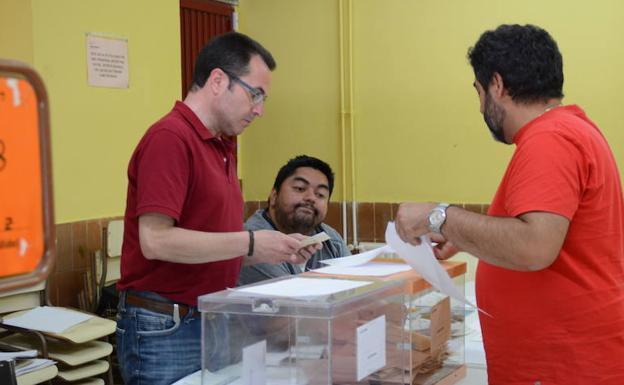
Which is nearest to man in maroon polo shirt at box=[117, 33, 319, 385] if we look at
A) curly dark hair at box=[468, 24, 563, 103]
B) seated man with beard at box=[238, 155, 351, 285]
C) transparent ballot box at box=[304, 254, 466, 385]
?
transparent ballot box at box=[304, 254, 466, 385]

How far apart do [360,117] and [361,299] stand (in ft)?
11.6

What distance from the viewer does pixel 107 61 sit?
400 cm

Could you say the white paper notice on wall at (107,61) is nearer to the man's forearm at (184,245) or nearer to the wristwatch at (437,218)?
the man's forearm at (184,245)

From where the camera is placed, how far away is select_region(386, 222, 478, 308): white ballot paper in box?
1.70 metres

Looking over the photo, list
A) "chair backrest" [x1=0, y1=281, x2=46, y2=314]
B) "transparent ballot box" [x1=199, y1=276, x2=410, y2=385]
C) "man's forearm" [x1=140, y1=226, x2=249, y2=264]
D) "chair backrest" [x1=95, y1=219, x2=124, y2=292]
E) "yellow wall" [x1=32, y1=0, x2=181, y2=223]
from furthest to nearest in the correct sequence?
"chair backrest" [x1=95, y1=219, x2=124, y2=292] < "yellow wall" [x1=32, y1=0, x2=181, y2=223] < "chair backrest" [x1=0, y1=281, x2=46, y2=314] < "man's forearm" [x1=140, y1=226, x2=249, y2=264] < "transparent ballot box" [x1=199, y1=276, x2=410, y2=385]

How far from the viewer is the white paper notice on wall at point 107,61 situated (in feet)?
12.8

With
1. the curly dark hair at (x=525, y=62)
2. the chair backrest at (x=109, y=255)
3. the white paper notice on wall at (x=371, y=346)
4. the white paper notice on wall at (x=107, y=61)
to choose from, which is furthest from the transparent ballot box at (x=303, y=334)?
the white paper notice on wall at (x=107, y=61)

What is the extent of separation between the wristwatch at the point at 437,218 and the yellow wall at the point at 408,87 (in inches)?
115

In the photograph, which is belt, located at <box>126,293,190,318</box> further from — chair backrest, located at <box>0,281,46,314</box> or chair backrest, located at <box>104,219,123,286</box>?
chair backrest, located at <box>104,219,123,286</box>

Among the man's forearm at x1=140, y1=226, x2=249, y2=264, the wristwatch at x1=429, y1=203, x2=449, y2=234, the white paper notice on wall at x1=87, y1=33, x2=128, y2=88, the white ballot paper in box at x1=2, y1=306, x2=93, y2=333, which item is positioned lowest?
the white ballot paper in box at x1=2, y1=306, x2=93, y2=333

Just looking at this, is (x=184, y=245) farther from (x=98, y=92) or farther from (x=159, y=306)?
(x=98, y=92)

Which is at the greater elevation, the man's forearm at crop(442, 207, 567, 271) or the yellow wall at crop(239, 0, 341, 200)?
the yellow wall at crop(239, 0, 341, 200)

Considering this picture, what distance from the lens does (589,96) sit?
4.29m

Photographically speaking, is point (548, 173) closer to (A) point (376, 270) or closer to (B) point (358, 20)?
(A) point (376, 270)
